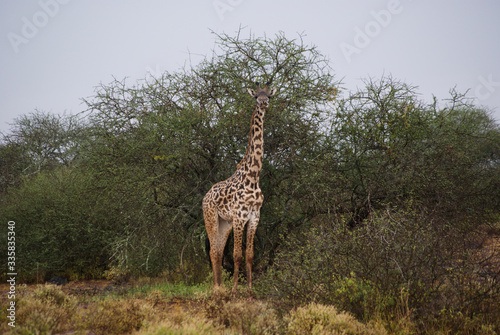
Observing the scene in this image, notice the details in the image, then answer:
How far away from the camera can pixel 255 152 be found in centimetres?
826

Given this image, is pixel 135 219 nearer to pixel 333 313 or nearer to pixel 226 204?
pixel 226 204

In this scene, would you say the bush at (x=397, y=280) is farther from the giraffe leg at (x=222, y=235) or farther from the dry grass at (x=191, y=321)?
the giraffe leg at (x=222, y=235)

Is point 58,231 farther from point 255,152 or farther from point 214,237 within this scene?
point 255,152

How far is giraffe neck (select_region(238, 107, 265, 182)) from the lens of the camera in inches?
320

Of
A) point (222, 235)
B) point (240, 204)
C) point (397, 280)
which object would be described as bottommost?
point (397, 280)

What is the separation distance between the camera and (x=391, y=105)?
11.2 meters

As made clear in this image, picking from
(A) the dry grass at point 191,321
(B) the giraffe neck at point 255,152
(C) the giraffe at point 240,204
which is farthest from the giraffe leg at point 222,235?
(A) the dry grass at point 191,321

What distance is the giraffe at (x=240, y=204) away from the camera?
7.81 m

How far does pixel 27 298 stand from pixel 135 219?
4.47 m

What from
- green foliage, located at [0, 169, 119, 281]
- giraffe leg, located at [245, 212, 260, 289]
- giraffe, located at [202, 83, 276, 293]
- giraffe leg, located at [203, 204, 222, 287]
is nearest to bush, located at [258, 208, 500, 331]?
giraffe leg, located at [245, 212, 260, 289]

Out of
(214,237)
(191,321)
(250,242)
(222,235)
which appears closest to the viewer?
(191,321)

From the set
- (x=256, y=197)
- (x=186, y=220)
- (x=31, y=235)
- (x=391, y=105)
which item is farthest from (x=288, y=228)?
(x=31, y=235)

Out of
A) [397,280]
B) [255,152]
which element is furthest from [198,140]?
[397,280]

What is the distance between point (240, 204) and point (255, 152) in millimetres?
1150
